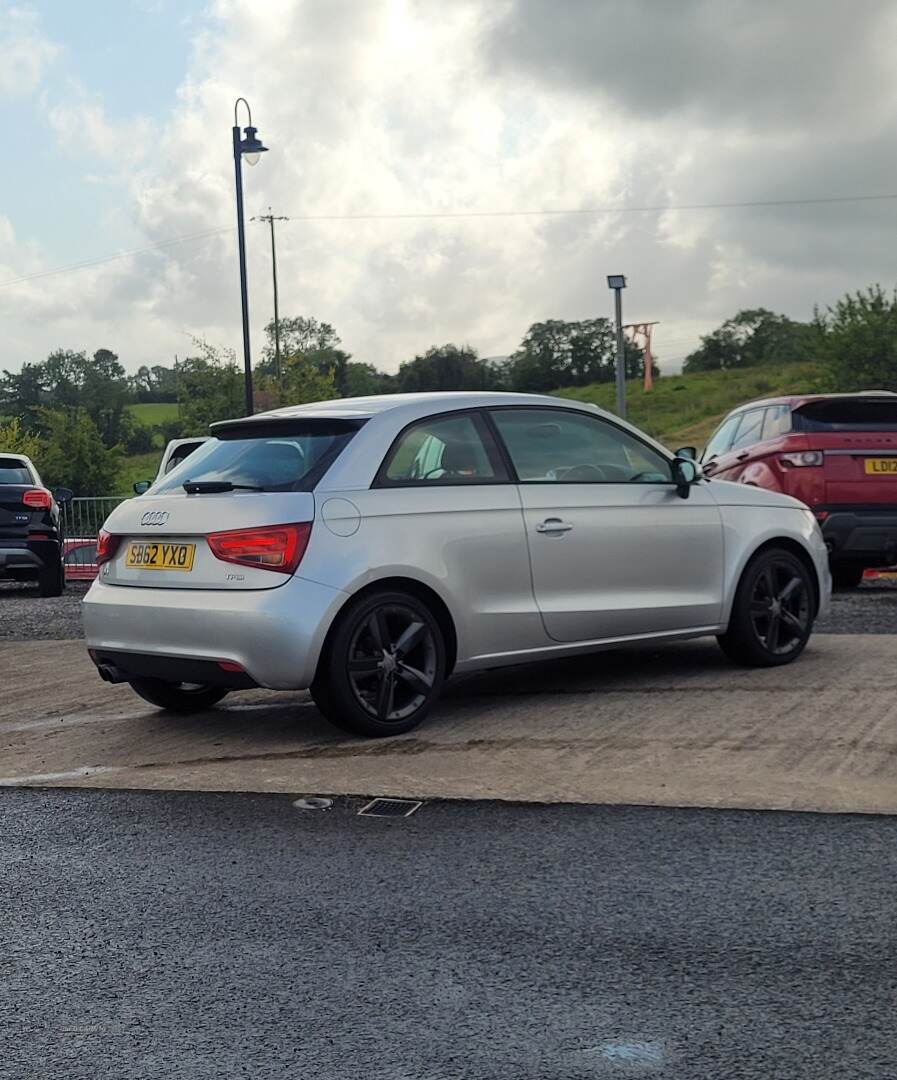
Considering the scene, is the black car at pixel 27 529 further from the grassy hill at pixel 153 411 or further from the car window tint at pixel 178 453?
the grassy hill at pixel 153 411

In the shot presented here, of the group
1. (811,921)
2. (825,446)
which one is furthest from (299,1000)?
(825,446)

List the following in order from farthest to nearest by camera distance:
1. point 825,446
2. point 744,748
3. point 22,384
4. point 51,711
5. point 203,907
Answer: point 22,384, point 825,446, point 51,711, point 744,748, point 203,907

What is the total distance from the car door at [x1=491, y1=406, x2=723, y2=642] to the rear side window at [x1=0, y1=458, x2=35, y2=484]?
1022 cm

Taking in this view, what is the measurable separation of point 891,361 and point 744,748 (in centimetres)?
6716

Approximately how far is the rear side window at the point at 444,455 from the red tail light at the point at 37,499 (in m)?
10.1

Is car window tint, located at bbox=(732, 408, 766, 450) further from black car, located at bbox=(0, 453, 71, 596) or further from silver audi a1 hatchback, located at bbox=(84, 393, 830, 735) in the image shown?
black car, located at bbox=(0, 453, 71, 596)

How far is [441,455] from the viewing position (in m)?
6.54

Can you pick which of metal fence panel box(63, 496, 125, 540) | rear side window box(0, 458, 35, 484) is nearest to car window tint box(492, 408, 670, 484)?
rear side window box(0, 458, 35, 484)

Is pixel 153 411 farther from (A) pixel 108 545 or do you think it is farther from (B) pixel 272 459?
(B) pixel 272 459

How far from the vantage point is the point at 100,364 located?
124m

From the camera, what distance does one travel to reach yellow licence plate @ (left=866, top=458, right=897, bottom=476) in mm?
11820

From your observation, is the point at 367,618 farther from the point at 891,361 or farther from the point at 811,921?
the point at 891,361

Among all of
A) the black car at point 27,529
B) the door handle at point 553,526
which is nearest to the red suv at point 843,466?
the door handle at point 553,526

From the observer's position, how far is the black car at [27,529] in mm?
15375
